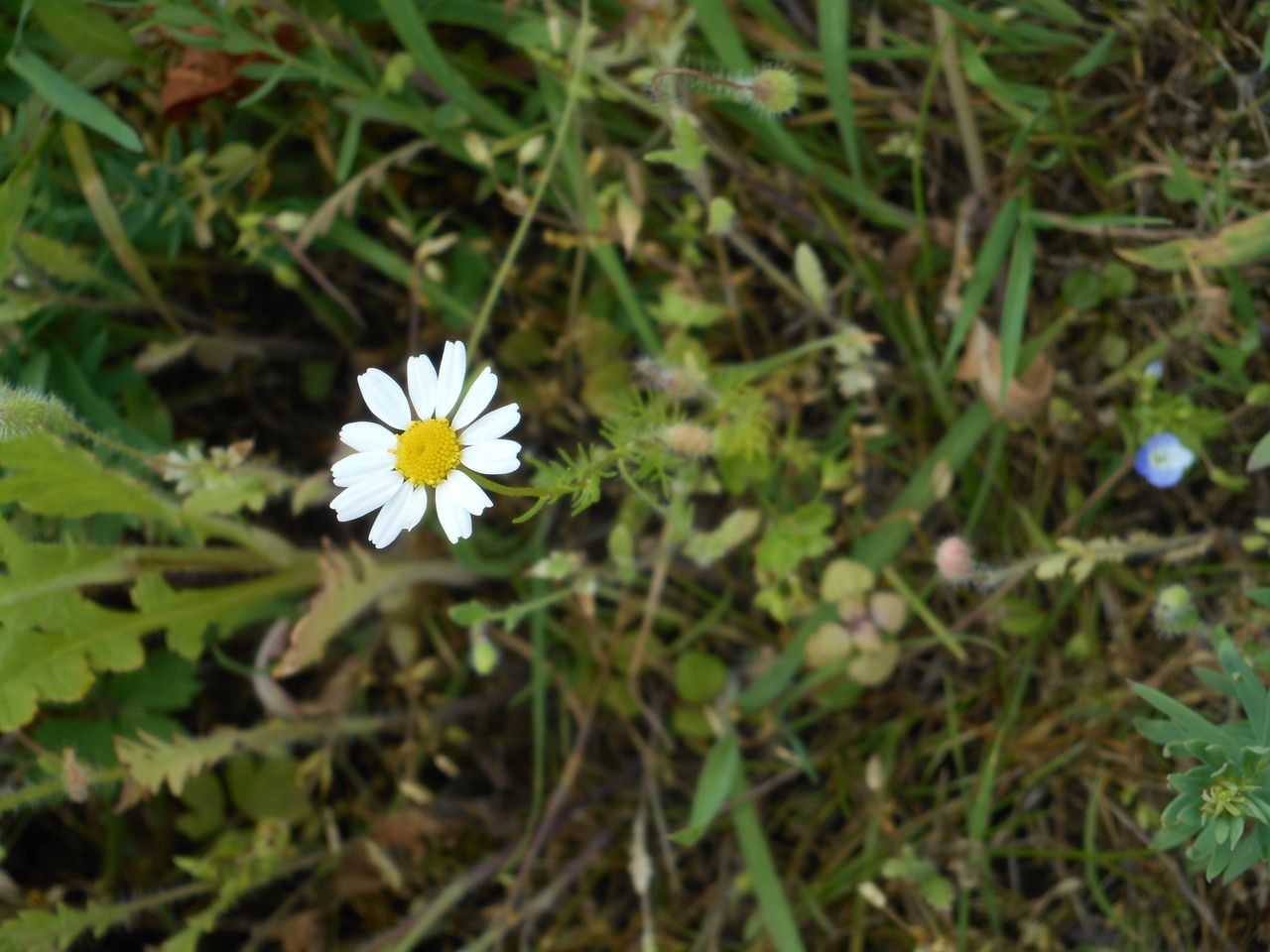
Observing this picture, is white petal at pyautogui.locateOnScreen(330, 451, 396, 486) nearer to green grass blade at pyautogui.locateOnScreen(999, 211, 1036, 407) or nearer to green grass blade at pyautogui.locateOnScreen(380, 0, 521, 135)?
green grass blade at pyautogui.locateOnScreen(380, 0, 521, 135)

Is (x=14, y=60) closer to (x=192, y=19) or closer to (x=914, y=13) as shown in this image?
(x=192, y=19)

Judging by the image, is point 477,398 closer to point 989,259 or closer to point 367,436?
point 367,436

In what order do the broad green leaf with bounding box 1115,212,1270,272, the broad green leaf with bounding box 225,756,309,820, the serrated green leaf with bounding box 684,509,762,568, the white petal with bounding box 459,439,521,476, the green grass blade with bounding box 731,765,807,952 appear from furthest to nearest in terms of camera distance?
the broad green leaf with bounding box 225,756,309,820 < the green grass blade with bounding box 731,765,807,952 < the serrated green leaf with bounding box 684,509,762,568 < the broad green leaf with bounding box 1115,212,1270,272 < the white petal with bounding box 459,439,521,476

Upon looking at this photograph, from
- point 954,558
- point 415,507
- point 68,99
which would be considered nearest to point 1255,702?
point 954,558

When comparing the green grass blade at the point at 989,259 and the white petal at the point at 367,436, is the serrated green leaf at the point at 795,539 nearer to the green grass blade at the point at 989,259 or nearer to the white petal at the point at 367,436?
the green grass blade at the point at 989,259

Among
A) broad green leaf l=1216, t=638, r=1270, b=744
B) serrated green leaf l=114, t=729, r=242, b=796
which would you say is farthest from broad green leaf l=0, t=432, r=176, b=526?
broad green leaf l=1216, t=638, r=1270, b=744

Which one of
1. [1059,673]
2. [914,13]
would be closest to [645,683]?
[1059,673]

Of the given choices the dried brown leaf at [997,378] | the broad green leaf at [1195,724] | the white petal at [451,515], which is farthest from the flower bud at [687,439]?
the broad green leaf at [1195,724]
